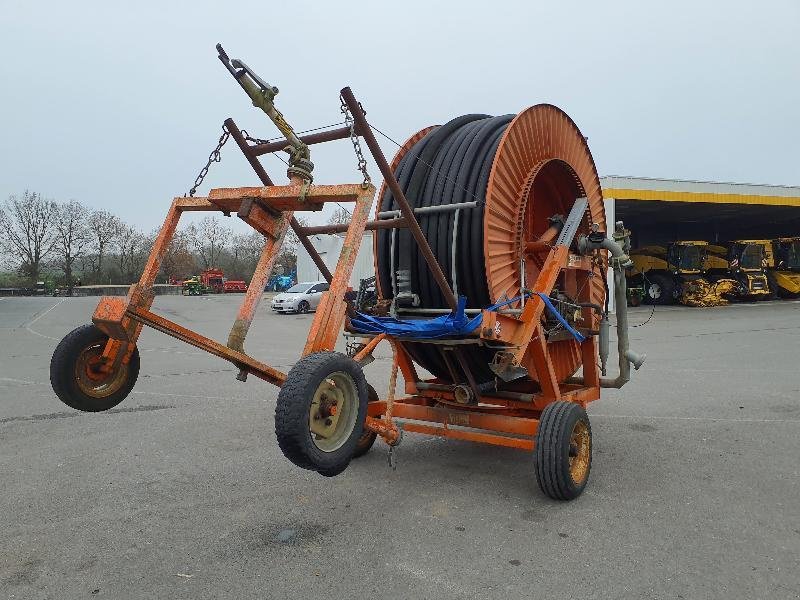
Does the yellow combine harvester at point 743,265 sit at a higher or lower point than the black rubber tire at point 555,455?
higher

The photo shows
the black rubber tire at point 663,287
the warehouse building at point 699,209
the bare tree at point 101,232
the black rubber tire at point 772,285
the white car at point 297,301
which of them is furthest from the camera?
the bare tree at point 101,232

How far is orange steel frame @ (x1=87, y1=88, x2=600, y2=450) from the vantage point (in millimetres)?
3617

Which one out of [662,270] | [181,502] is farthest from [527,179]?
[662,270]


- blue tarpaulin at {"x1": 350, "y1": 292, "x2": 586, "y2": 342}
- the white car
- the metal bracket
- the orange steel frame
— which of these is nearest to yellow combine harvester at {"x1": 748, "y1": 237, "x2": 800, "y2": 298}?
the white car

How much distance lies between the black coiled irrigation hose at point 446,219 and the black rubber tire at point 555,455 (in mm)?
788

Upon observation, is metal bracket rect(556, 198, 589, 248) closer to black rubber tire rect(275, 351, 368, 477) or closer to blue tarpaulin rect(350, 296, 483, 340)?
blue tarpaulin rect(350, 296, 483, 340)

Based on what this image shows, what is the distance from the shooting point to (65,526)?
13.2ft

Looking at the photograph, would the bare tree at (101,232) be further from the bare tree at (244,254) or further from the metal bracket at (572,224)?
the metal bracket at (572,224)

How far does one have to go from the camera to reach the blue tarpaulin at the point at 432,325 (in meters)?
4.16

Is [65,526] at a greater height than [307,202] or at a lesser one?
lesser

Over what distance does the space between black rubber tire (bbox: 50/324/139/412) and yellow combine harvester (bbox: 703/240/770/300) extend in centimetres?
2805

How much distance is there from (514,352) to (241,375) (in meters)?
1.88

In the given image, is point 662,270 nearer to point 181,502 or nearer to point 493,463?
point 493,463

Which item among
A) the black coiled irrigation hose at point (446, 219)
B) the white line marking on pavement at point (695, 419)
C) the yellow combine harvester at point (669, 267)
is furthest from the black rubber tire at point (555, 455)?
the yellow combine harvester at point (669, 267)
